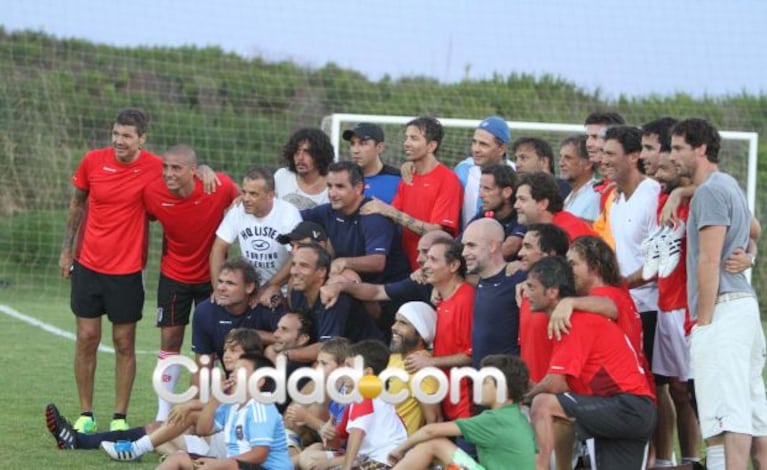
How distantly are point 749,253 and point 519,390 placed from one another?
1582 mm

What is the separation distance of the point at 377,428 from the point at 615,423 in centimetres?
136

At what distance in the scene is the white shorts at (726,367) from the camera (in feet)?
23.8

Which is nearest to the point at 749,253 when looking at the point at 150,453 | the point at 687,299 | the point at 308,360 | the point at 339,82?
the point at 687,299

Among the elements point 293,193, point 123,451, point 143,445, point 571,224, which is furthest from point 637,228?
point 123,451

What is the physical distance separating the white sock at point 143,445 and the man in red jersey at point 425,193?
1972 mm

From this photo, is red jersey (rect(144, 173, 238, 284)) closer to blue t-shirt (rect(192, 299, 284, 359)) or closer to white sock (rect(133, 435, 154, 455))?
blue t-shirt (rect(192, 299, 284, 359))

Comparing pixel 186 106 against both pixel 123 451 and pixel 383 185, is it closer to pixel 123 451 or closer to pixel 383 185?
pixel 383 185

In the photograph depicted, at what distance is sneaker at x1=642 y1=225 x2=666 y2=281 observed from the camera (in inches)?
312

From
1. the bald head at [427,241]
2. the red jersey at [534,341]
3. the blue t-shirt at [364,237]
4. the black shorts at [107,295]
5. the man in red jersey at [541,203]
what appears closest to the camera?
the red jersey at [534,341]

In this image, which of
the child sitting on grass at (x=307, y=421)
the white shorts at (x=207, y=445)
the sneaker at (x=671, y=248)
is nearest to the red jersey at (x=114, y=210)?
the white shorts at (x=207, y=445)

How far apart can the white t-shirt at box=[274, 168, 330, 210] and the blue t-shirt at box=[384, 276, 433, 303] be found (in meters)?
1.02

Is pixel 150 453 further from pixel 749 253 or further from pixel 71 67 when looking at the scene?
pixel 71 67
